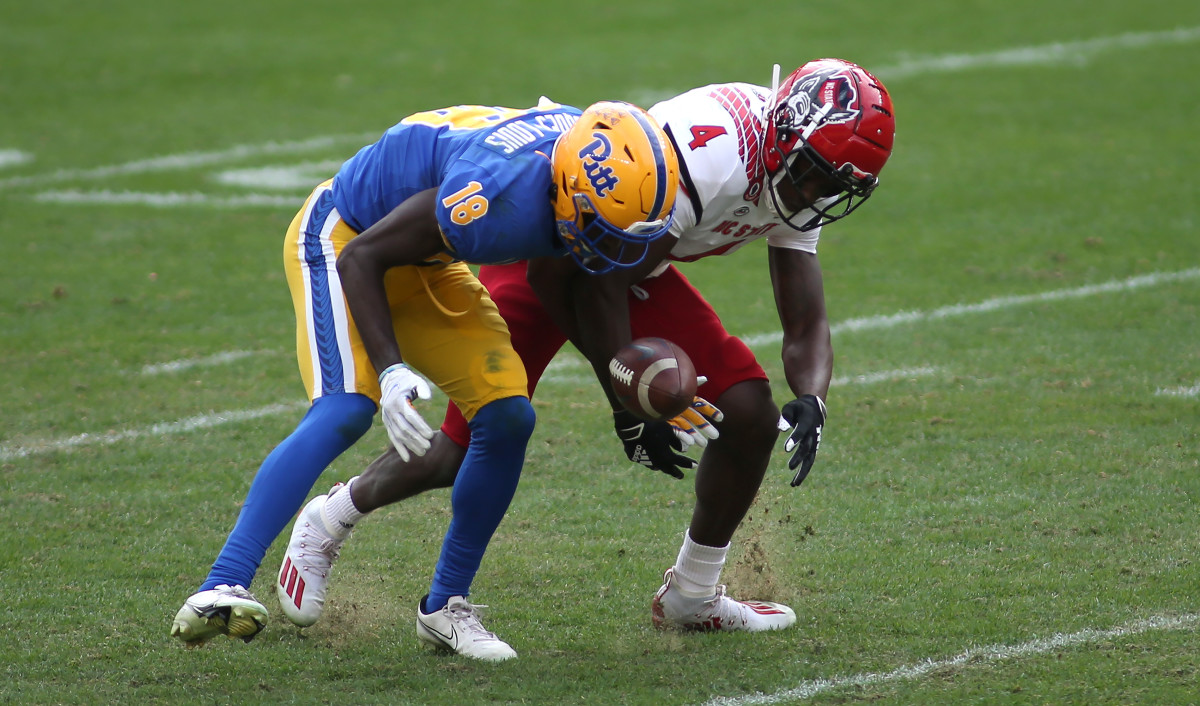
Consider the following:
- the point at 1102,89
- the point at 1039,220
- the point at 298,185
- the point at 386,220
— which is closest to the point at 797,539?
the point at 386,220

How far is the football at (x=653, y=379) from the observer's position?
3.77m

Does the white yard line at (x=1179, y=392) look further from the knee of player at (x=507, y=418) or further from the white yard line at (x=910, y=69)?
the white yard line at (x=910, y=69)

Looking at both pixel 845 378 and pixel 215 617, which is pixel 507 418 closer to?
pixel 215 617

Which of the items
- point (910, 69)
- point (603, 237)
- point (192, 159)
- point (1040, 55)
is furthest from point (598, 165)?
point (1040, 55)

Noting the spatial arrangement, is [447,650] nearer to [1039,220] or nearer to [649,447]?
[649,447]

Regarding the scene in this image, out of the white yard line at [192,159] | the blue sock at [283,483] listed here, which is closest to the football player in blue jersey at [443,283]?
the blue sock at [283,483]

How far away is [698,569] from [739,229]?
1025mm

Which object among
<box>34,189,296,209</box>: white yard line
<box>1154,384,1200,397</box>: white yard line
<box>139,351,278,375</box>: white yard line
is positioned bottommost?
<box>34,189,296,209</box>: white yard line

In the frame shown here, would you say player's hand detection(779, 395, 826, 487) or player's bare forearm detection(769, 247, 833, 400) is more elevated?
player's bare forearm detection(769, 247, 833, 400)

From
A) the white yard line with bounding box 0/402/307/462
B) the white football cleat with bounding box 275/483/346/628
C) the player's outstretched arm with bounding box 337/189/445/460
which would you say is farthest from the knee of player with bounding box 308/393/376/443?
the white yard line with bounding box 0/402/307/462

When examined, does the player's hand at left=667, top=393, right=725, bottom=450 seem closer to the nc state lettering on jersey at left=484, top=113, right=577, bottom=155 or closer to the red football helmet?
the red football helmet

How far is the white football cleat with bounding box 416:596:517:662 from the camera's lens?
3.95 meters

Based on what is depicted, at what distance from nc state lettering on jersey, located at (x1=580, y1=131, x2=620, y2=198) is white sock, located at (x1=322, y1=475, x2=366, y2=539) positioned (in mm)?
1398

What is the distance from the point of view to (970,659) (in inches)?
149
